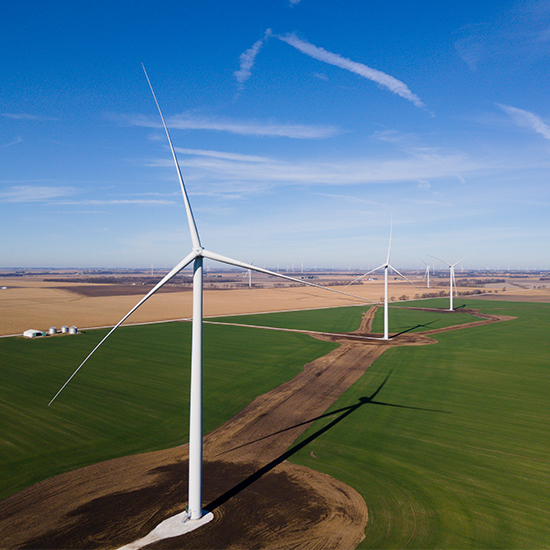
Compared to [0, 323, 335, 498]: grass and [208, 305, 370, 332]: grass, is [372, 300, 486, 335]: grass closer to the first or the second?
[208, 305, 370, 332]: grass

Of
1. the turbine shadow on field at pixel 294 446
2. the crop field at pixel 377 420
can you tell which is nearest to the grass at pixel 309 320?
the crop field at pixel 377 420

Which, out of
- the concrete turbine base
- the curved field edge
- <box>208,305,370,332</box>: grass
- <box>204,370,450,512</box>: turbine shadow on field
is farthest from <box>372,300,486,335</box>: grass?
the concrete turbine base

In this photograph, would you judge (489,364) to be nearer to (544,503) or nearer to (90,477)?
(544,503)

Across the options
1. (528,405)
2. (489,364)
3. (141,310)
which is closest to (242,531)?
(528,405)

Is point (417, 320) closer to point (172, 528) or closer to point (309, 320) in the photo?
point (309, 320)

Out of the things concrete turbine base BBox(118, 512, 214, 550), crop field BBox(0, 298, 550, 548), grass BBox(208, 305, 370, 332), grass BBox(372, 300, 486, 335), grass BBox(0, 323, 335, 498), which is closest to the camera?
concrete turbine base BBox(118, 512, 214, 550)

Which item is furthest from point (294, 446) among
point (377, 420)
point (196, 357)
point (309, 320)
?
point (309, 320)

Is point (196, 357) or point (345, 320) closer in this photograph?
point (196, 357)

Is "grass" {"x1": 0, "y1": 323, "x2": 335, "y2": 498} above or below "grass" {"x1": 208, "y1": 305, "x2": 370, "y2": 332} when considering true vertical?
below
